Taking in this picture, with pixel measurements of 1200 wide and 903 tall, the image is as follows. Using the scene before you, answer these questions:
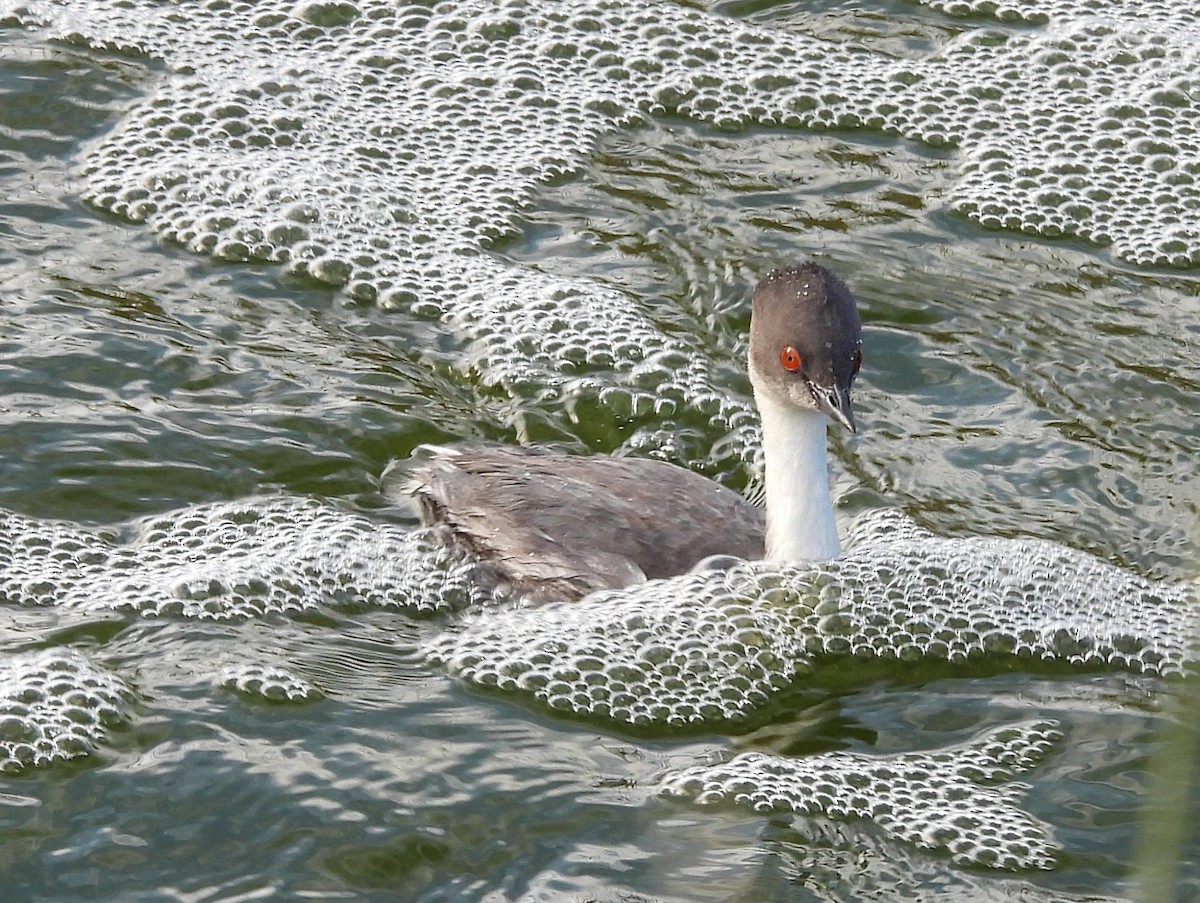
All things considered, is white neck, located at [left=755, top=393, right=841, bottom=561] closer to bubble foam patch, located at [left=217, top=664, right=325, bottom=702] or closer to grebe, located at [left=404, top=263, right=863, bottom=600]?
grebe, located at [left=404, top=263, right=863, bottom=600]

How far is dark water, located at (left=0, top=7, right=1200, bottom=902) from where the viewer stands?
3.97 m

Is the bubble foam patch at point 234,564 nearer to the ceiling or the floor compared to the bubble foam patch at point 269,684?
nearer to the ceiling

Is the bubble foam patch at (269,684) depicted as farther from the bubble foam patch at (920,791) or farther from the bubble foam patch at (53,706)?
the bubble foam patch at (920,791)

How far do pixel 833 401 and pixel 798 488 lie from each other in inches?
13.0

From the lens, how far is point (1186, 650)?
15.5 ft

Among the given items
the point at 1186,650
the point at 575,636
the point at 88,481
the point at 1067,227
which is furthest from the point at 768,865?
the point at 1067,227

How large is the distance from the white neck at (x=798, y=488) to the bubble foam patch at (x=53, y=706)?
1.78 meters

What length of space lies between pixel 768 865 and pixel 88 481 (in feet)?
8.10

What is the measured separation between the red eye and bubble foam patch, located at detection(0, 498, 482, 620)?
1082mm

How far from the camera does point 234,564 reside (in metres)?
4.91

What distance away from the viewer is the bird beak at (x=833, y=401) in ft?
14.9

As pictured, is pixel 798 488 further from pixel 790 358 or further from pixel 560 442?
pixel 560 442

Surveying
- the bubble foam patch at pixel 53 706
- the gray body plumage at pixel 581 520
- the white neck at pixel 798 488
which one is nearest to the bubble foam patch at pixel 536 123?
the gray body plumage at pixel 581 520

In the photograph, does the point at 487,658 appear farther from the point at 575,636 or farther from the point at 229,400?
the point at 229,400
